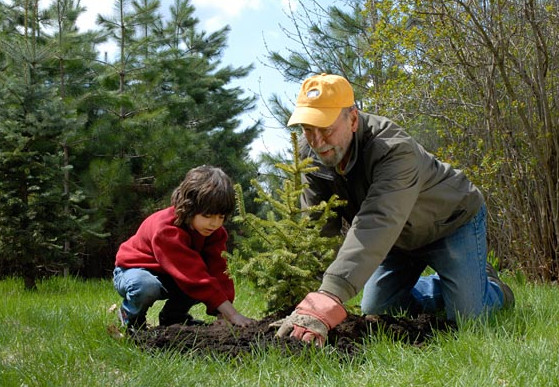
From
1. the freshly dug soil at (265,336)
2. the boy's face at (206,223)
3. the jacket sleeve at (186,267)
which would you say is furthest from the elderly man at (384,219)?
the jacket sleeve at (186,267)

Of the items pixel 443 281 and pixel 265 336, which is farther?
pixel 443 281

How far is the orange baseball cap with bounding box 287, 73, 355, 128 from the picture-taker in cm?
327

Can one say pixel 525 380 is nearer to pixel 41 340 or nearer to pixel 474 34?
pixel 41 340

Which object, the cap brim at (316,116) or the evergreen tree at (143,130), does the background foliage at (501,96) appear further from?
the evergreen tree at (143,130)

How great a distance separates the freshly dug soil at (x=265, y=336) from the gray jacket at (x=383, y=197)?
31 centimetres

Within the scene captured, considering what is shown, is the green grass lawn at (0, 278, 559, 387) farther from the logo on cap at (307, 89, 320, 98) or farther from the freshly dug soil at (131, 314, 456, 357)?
the logo on cap at (307, 89, 320, 98)

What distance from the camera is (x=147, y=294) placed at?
3727mm

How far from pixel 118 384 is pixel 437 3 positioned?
14.7 feet

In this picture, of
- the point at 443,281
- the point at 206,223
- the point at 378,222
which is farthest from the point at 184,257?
the point at 443,281

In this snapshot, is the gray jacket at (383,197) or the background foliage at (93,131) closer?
the gray jacket at (383,197)

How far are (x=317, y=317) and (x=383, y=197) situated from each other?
0.69 m

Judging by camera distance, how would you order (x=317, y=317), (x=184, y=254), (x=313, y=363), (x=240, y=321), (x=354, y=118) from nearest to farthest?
1. (x=313, y=363)
2. (x=317, y=317)
3. (x=354, y=118)
4. (x=240, y=321)
5. (x=184, y=254)

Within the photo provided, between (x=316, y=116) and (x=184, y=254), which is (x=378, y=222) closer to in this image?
(x=316, y=116)

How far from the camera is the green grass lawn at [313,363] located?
2.59m
